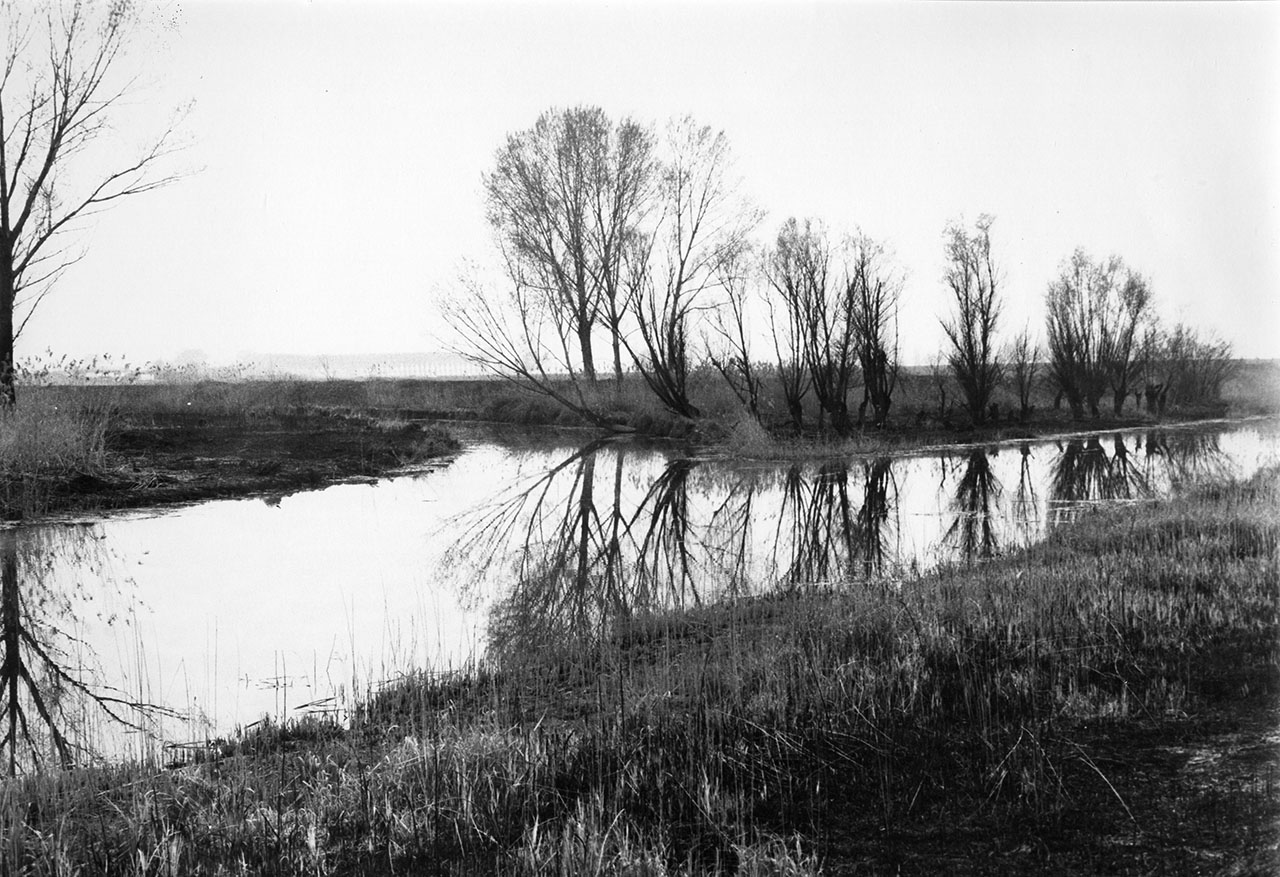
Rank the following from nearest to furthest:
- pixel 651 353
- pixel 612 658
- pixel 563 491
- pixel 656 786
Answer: pixel 656 786
pixel 612 658
pixel 563 491
pixel 651 353

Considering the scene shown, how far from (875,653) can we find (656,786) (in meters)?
2.55

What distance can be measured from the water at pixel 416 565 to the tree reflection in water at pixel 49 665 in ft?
0.09

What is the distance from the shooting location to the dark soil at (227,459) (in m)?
14.3

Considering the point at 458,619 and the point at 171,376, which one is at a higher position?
the point at 171,376

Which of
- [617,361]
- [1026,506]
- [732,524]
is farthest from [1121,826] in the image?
[617,361]

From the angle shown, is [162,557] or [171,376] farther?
[171,376]

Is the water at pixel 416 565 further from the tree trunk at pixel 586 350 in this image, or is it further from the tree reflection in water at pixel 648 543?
the tree trunk at pixel 586 350

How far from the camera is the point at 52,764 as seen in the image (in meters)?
4.90

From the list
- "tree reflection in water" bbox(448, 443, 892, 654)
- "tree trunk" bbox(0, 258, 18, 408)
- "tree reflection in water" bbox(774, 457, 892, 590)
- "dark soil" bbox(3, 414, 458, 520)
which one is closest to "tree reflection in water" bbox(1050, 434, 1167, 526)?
"tree reflection in water" bbox(774, 457, 892, 590)

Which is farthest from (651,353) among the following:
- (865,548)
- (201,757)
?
(201,757)

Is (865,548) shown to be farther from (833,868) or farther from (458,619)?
(833,868)

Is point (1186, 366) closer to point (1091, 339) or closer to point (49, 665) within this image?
point (1091, 339)

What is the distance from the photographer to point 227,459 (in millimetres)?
19047

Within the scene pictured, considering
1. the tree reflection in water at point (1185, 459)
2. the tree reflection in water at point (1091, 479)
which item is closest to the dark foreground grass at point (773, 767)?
the tree reflection in water at point (1091, 479)
